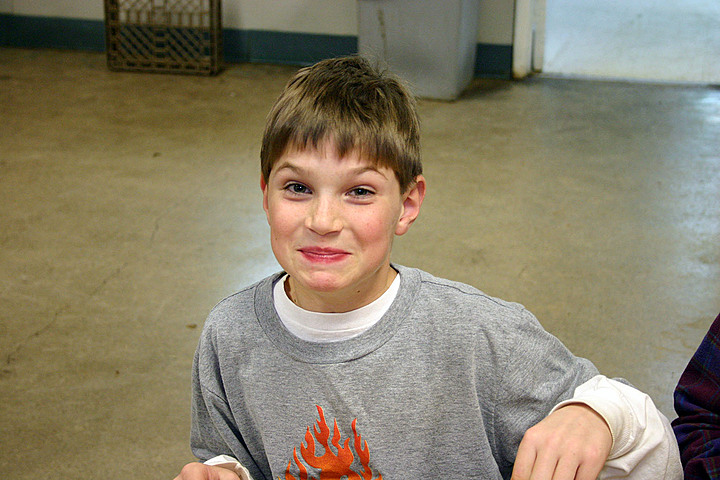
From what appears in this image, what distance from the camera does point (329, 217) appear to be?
94cm

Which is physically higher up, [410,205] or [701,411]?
[410,205]

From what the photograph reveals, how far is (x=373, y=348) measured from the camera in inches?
39.5

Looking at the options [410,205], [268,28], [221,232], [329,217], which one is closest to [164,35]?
[268,28]

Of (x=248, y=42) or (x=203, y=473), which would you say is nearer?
(x=203, y=473)

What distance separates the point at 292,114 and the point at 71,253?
1750 mm

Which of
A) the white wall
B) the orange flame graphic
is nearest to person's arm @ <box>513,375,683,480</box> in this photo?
the orange flame graphic

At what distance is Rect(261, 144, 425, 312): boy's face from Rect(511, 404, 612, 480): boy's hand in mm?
283

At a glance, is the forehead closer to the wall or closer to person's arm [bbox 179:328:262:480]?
person's arm [bbox 179:328:262:480]

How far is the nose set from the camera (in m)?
0.93

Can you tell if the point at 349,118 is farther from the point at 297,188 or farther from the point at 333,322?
the point at 333,322

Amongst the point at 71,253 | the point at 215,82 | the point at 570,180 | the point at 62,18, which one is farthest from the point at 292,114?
the point at 62,18

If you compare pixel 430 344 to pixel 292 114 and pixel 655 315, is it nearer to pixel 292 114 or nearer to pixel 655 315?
pixel 292 114

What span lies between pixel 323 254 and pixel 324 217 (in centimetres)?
5

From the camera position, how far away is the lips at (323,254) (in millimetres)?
A: 955
